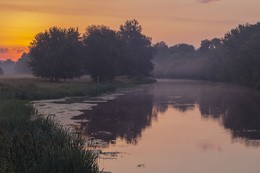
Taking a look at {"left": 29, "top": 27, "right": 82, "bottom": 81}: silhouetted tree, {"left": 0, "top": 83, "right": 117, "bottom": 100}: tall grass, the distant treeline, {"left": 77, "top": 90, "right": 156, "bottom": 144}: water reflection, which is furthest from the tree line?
{"left": 77, "top": 90, "right": 156, "bottom": 144}: water reflection

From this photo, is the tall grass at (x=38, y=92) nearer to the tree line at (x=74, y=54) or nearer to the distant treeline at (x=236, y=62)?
the tree line at (x=74, y=54)

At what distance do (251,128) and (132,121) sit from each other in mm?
10119

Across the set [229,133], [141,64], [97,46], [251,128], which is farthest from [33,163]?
[141,64]

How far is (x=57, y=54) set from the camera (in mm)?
86625

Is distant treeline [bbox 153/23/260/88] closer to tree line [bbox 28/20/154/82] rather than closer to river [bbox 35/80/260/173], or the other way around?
tree line [bbox 28/20/154/82]

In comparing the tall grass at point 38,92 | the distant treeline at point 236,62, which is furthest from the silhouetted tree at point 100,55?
the distant treeline at point 236,62

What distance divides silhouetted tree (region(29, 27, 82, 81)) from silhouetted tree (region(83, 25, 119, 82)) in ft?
7.82

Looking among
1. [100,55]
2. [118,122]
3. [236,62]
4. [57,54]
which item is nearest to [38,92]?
[118,122]

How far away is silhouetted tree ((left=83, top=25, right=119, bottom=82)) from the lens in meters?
92.3

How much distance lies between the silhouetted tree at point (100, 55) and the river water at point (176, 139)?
45.3 metres

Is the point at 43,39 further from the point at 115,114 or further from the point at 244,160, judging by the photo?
the point at 244,160

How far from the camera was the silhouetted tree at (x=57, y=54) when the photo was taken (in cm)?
8694

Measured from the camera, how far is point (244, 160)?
72.9 feet

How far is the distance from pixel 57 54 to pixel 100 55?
9547 mm
